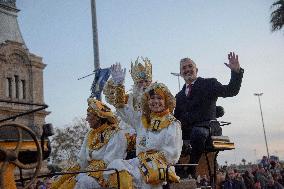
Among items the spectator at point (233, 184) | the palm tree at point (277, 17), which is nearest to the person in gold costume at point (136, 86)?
the spectator at point (233, 184)

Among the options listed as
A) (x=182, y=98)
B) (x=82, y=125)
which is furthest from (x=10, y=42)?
(x=182, y=98)

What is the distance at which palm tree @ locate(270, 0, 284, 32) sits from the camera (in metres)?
28.1

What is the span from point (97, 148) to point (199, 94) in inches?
68.9

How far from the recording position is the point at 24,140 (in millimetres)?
3979

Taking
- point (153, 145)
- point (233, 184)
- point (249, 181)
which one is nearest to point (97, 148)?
point (153, 145)

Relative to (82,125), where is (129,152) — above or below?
below

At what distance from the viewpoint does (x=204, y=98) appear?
6.68 meters

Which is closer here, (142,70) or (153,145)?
(153,145)

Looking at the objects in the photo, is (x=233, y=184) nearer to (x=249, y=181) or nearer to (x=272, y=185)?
(x=249, y=181)

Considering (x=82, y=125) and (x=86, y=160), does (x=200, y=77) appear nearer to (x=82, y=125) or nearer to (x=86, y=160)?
(x=86, y=160)

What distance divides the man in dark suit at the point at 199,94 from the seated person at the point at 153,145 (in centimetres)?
75

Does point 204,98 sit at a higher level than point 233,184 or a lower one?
higher

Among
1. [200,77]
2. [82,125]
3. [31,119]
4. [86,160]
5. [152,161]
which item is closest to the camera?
[152,161]

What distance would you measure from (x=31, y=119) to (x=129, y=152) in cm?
4136
